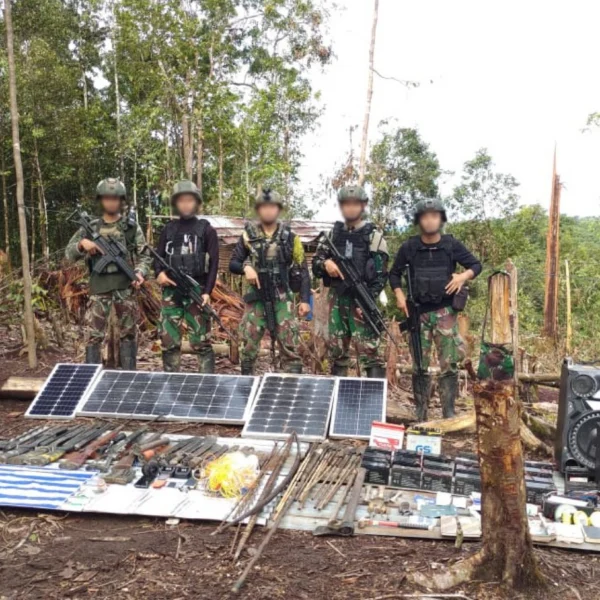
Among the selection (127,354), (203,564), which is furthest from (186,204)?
(203,564)

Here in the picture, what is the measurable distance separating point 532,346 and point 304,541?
1141 centimetres

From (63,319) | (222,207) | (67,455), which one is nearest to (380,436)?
(67,455)

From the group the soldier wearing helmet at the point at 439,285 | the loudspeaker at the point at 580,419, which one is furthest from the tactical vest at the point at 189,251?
the loudspeaker at the point at 580,419

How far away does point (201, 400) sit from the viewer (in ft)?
20.6

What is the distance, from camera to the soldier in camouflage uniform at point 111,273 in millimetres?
6871

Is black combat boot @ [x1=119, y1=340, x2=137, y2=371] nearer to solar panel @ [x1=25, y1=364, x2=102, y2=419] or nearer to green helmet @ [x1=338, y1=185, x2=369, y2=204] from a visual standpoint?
solar panel @ [x1=25, y1=364, x2=102, y2=419]

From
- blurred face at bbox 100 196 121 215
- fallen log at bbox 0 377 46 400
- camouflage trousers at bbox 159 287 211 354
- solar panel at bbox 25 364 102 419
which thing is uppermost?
blurred face at bbox 100 196 121 215

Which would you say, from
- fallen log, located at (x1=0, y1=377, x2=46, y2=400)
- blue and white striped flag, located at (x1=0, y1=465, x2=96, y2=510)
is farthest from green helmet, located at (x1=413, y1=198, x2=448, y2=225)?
fallen log, located at (x1=0, y1=377, x2=46, y2=400)

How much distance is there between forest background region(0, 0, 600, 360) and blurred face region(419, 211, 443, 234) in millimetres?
10442

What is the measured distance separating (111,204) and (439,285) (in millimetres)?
3643

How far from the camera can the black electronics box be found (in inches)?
181

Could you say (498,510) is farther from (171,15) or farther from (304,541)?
(171,15)

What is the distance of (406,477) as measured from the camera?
4.62 m

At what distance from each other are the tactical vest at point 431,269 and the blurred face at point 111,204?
10.7 ft
